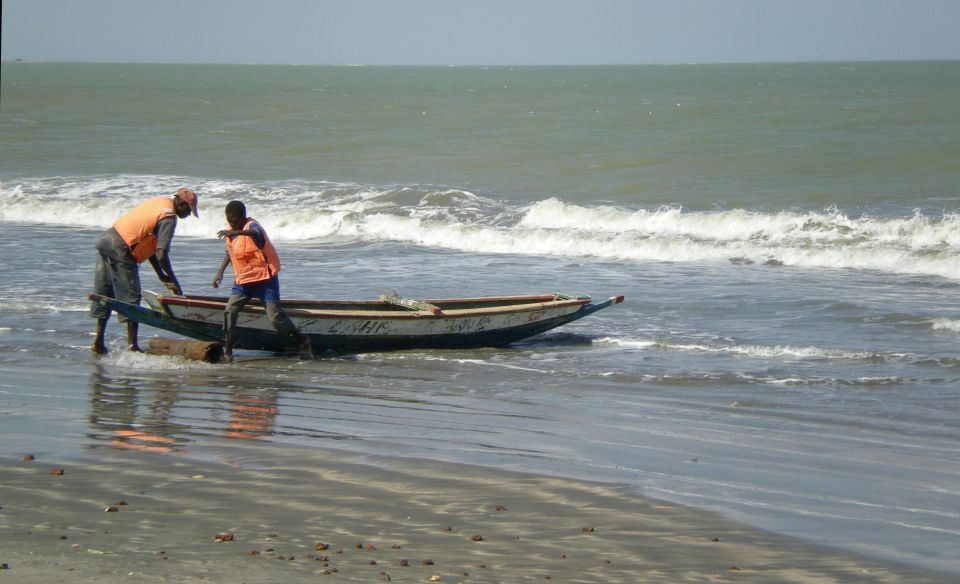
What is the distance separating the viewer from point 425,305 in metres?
10.7

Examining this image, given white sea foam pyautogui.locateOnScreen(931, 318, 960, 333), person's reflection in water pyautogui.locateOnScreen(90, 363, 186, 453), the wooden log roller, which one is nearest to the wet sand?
person's reflection in water pyautogui.locateOnScreen(90, 363, 186, 453)

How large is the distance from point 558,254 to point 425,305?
794 cm

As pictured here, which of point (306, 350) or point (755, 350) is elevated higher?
point (755, 350)

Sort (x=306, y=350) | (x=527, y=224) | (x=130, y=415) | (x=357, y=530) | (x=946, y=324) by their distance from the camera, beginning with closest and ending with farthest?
1. (x=357, y=530)
2. (x=130, y=415)
3. (x=306, y=350)
4. (x=946, y=324)
5. (x=527, y=224)

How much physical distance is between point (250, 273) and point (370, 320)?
3.88 feet

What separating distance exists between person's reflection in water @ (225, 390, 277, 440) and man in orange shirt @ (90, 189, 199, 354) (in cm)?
170

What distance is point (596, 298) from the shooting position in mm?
13672

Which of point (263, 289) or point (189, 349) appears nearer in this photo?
point (189, 349)

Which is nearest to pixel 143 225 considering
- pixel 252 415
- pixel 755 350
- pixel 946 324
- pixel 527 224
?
pixel 252 415

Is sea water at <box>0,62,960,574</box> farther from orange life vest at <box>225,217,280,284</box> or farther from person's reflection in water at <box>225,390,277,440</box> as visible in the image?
orange life vest at <box>225,217,280,284</box>

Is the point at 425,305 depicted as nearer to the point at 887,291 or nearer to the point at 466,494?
the point at 466,494

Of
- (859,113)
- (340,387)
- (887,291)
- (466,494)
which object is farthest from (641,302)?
(859,113)

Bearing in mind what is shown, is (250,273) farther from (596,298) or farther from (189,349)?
(596,298)

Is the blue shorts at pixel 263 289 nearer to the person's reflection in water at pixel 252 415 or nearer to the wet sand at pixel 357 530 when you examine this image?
the person's reflection in water at pixel 252 415
